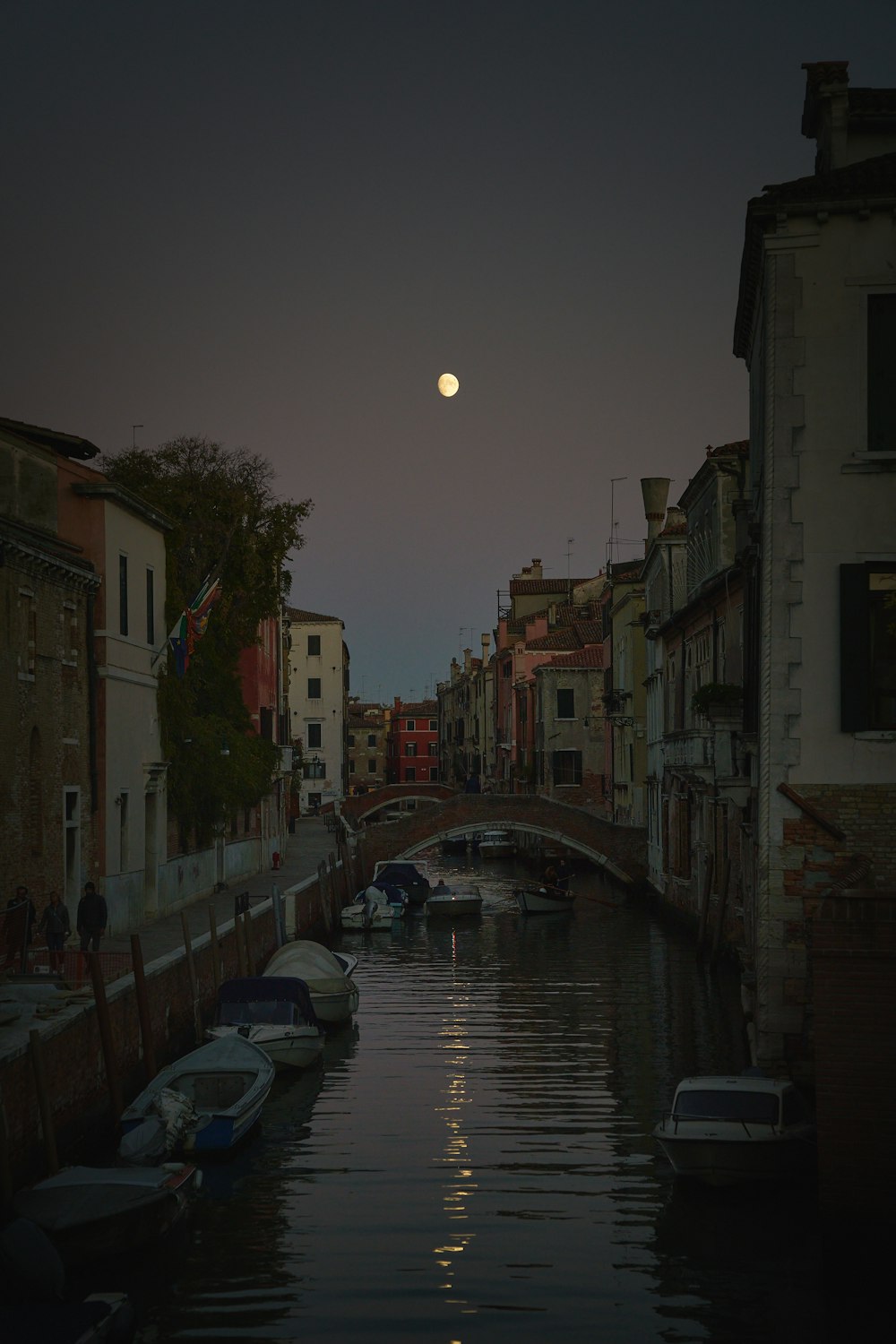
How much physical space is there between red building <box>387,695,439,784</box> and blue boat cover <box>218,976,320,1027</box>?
3572 inches

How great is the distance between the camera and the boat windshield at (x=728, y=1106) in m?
14.3

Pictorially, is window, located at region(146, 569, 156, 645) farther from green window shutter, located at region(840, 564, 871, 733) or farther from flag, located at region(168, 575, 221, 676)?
green window shutter, located at region(840, 564, 871, 733)

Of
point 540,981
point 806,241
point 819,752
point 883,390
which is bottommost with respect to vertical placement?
point 540,981

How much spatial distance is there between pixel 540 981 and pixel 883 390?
58.6 ft

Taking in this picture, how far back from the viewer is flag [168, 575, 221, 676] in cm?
2661

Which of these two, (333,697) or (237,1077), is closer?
(237,1077)

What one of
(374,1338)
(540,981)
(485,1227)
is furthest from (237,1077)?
(540,981)

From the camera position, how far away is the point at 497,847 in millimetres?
66688

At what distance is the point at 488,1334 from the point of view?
36.9 ft

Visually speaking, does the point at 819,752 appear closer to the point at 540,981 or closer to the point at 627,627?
the point at 540,981

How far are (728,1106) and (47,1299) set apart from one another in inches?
254

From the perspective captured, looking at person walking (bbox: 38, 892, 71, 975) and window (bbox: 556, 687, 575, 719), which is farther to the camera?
window (bbox: 556, 687, 575, 719)

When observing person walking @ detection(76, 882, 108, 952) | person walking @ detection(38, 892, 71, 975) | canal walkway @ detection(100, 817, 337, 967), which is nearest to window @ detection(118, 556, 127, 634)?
canal walkway @ detection(100, 817, 337, 967)

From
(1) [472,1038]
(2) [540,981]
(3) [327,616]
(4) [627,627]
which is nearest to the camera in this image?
(1) [472,1038]
